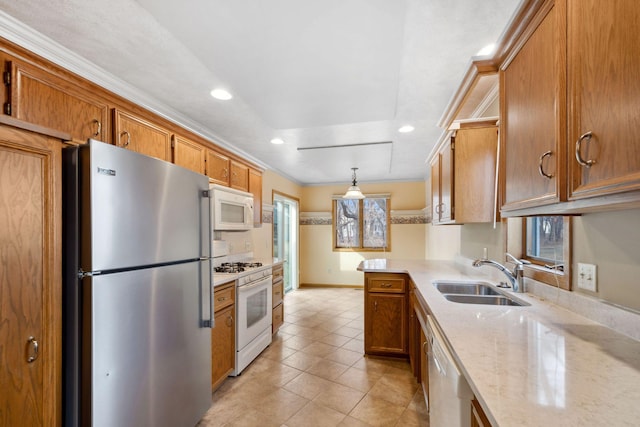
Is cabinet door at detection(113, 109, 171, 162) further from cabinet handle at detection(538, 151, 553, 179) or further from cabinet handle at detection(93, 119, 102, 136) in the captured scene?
cabinet handle at detection(538, 151, 553, 179)

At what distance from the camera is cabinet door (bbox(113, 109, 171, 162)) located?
1.91 meters

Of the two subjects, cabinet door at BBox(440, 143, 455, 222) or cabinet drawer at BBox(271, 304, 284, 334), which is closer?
cabinet door at BBox(440, 143, 455, 222)

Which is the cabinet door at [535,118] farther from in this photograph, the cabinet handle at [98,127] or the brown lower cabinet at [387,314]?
the cabinet handle at [98,127]

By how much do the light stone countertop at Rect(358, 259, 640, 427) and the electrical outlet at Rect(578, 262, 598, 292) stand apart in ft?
0.48

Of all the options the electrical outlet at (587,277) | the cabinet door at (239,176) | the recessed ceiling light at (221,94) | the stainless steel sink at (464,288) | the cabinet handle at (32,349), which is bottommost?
the stainless steel sink at (464,288)

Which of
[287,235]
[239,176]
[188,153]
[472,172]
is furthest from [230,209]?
[287,235]

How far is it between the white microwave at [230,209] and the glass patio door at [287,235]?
1.99 meters

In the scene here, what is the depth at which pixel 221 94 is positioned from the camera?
2182 mm

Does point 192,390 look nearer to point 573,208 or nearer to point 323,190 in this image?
point 573,208

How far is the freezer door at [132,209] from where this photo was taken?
49.7 inches

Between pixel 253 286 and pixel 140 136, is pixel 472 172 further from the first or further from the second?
pixel 140 136

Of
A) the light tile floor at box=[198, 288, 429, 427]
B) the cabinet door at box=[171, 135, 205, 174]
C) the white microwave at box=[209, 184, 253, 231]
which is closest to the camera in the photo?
the light tile floor at box=[198, 288, 429, 427]

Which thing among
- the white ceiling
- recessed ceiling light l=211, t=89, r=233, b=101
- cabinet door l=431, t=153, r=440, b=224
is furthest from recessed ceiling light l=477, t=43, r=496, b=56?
recessed ceiling light l=211, t=89, r=233, b=101

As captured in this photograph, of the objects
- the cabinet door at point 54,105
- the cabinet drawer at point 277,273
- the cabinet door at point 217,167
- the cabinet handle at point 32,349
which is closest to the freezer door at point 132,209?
the cabinet handle at point 32,349
